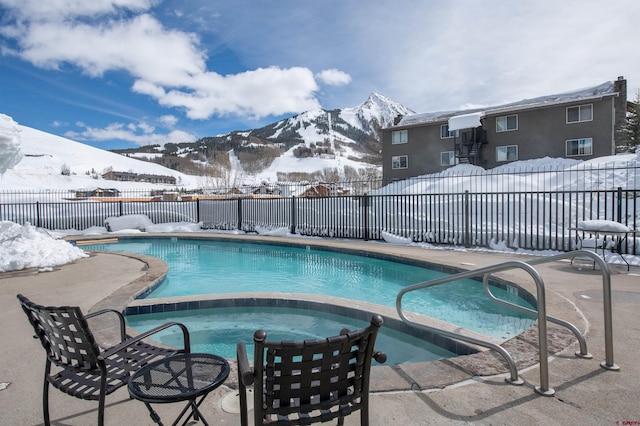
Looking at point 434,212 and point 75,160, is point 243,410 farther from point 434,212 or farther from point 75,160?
point 75,160

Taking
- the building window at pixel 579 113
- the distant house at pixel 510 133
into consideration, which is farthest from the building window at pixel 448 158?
the building window at pixel 579 113

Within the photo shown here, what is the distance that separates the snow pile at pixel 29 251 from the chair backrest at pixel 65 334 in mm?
6454

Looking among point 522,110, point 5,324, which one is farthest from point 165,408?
point 522,110

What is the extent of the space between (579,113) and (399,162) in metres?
12.4

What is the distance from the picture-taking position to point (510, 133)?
2508cm

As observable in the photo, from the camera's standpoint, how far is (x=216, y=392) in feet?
7.82

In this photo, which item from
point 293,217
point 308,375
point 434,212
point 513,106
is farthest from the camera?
Answer: point 513,106

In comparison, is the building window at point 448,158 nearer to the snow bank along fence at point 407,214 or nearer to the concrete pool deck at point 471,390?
the snow bank along fence at point 407,214

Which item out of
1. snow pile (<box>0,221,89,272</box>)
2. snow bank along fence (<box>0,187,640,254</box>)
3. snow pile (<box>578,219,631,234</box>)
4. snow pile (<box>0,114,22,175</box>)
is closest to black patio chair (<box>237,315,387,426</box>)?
snow pile (<box>578,219,631,234</box>)

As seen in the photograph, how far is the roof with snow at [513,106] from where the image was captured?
22.4 metres

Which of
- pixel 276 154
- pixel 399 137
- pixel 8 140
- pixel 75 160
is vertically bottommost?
pixel 8 140

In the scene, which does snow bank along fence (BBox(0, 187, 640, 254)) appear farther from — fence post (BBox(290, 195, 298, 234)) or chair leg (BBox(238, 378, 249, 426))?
chair leg (BBox(238, 378, 249, 426))

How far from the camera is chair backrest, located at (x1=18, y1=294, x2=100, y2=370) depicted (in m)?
1.75

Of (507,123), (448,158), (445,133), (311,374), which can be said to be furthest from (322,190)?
(311,374)
